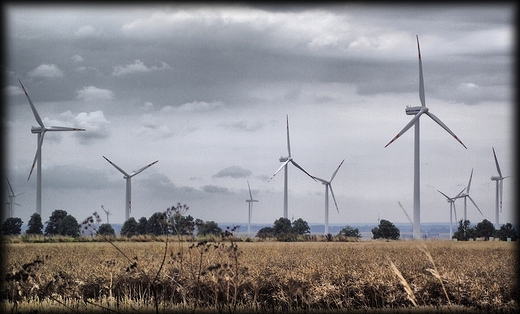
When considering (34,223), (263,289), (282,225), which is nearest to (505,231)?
(282,225)

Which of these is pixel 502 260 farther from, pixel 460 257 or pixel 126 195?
pixel 126 195

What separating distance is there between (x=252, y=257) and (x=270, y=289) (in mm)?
7624

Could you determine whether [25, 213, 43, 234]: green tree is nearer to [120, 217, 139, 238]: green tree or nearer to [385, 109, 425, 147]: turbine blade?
[120, 217, 139, 238]: green tree

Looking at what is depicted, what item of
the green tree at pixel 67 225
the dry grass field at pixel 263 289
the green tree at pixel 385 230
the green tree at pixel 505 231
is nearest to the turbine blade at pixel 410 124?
the green tree at pixel 385 230

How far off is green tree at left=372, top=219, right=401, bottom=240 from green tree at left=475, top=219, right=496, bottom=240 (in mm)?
9483

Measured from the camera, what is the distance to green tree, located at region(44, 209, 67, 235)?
72.5 metres

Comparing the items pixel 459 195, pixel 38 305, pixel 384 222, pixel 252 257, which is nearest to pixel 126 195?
pixel 384 222

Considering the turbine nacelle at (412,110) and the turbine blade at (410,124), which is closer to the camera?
the turbine blade at (410,124)

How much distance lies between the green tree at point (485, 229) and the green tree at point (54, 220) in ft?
155

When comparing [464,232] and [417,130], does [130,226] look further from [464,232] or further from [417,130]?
[464,232]

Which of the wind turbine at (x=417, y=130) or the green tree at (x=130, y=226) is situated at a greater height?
the wind turbine at (x=417, y=130)

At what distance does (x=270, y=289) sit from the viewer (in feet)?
65.3

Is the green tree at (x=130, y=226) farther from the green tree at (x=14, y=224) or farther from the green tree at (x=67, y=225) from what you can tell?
the green tree at (x=14, y=224)

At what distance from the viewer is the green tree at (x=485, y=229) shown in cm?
6957
